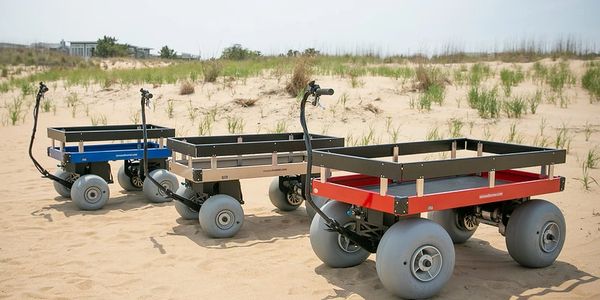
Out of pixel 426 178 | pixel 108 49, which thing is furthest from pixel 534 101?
pixel 108 49

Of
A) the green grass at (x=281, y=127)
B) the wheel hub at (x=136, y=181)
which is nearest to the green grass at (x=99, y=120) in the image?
the green grass at (x=281, y=127)

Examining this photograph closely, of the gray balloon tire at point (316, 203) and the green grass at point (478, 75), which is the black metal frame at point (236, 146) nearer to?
the gray balloon tire at point (316, 203)

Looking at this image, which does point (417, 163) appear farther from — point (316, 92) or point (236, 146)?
point (236, 146)

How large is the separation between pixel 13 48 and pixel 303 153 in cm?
4201

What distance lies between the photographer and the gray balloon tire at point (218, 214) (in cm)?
666

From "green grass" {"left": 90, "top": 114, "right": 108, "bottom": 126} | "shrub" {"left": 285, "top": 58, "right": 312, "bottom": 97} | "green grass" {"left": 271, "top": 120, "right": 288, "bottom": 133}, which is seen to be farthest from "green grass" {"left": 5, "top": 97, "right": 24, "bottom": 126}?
Result: "shrub" {"left": 285, "top": 58, "right": 312, "bottom": 97}

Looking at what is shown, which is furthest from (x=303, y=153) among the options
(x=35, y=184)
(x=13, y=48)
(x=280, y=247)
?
(x=13, y=48)

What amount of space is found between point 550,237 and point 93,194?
18.1 feet

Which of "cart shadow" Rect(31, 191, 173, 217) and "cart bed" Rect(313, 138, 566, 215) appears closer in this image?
"cart bed" Rect(313, 138, 566, 215)

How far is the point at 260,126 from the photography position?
14.4 meters

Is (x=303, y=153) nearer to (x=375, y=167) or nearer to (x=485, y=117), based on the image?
(x=375, y=167)

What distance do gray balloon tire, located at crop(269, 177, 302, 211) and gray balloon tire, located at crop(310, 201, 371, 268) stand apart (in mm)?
2498

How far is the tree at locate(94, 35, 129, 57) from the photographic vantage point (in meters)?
46.2

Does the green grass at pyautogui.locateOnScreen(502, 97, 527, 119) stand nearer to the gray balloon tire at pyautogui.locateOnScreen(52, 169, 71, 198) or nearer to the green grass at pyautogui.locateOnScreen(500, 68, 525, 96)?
the green grass at pyautogui.locateOnScreen(500, 68, 525, 96)
